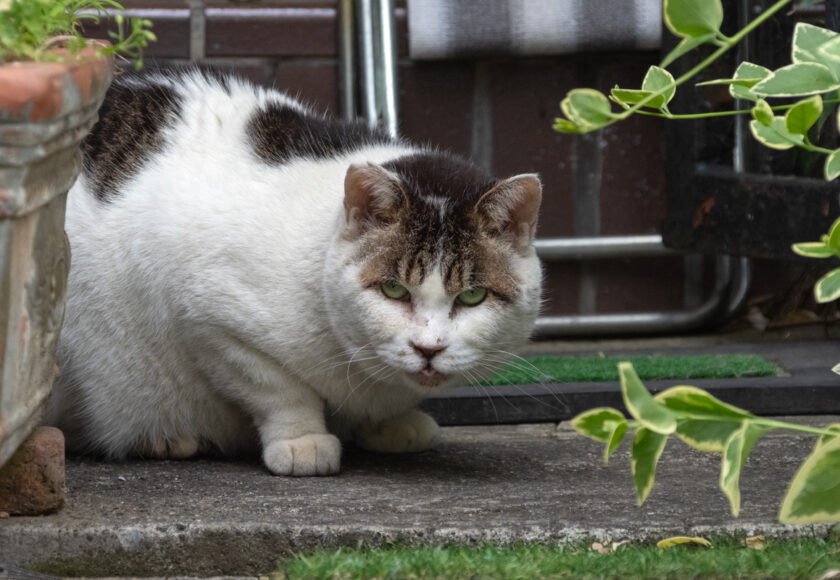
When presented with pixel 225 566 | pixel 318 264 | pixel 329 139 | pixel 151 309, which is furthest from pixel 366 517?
pixel 329 139

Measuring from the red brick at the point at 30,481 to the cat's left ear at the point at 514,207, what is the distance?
1.00 meters

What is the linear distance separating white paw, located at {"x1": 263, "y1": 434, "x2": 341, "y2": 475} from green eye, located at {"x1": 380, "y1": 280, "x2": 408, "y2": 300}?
1.32 ft

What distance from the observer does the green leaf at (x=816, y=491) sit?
4.73ft

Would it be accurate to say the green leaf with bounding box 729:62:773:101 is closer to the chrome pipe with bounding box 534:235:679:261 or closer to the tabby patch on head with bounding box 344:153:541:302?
the tabby patch on head with bounding box 344:153:541:302

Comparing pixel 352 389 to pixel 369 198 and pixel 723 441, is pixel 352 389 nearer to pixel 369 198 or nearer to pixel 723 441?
pixel 369 198

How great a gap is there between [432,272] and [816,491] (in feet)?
3.38

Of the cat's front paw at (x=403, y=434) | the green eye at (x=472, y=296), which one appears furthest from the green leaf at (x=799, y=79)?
the cat's front paw at (x=403, y=434)

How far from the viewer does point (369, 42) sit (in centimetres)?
378

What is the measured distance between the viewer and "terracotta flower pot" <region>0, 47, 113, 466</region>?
1.57 m

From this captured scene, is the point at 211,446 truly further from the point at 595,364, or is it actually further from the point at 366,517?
the point at 595,364

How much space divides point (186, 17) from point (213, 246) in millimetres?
1746

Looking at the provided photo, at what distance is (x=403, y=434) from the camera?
9.09 ft

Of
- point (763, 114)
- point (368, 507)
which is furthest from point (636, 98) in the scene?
point (368, 507)

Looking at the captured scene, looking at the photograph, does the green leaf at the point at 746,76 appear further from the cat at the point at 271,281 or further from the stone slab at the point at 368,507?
the stone slab at the point at 368,507
